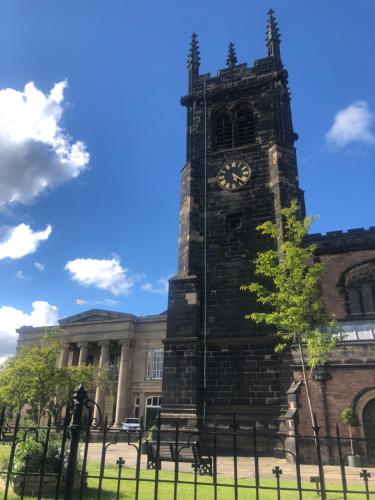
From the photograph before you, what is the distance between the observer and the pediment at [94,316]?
46.9 meters

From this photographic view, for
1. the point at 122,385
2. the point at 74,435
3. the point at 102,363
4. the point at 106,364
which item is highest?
the point at 102,363

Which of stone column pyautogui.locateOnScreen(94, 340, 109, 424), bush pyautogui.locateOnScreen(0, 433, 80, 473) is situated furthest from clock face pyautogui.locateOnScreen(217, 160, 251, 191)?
stone column pyautogui.locateOnScreen(94, 340, 109, 424)

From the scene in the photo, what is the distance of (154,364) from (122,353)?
3.67 m

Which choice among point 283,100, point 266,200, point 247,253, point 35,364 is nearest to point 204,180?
point 266,200

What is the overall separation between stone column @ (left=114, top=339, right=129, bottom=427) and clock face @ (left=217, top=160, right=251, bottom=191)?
27256 millimetres

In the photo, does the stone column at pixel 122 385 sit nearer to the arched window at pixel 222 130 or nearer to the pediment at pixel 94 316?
the pediment at pixel 94 316

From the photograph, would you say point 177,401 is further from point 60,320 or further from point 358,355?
point 60,320

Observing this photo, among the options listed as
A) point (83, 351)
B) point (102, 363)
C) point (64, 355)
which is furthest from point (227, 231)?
point (64, 355)

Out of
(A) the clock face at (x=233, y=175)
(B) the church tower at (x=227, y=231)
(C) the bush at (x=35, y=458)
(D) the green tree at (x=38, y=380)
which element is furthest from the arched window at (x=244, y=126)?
(D) the green tree at (x=38, y=380)

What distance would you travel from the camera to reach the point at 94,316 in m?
Result: 48.2

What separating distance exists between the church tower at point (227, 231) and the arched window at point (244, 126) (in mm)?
60

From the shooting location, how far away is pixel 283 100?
78.7 ft

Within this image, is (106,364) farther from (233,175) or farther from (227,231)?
(233,175)

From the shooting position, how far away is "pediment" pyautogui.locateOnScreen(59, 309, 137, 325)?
46.9 meters
